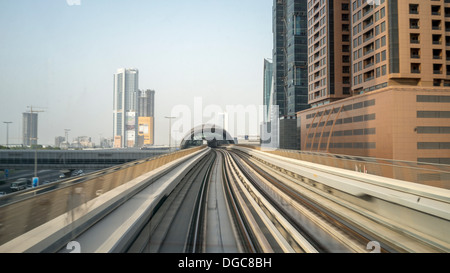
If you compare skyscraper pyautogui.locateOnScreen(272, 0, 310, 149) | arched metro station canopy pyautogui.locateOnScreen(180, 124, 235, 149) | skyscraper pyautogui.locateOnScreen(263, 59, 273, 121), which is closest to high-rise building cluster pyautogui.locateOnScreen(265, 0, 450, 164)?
skyscraper pyautogui.locateOnScreen(272, 0, 310, 149)

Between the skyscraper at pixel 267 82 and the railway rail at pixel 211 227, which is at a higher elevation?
the skyscraper at pixel 267 82

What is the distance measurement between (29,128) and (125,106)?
2918 millimetres

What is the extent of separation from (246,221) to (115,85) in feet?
15.9

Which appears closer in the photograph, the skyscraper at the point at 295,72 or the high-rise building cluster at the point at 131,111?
the high-rise building cluster at the point at 131,111

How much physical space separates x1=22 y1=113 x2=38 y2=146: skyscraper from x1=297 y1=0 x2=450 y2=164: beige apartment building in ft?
108

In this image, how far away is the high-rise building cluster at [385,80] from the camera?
29844mm

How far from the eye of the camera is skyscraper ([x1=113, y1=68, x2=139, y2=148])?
609 cm

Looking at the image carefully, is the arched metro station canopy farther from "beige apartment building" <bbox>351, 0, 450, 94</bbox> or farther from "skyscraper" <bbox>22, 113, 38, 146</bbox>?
"skyscraper" <bbox>22, 113, 38, 146</bbox>

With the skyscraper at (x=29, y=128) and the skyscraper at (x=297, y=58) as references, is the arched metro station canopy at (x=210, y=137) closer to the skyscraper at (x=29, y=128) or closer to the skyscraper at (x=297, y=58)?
the skyscraper at (x=297, y=58)

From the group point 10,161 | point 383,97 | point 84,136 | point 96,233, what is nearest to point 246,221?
point 96,233

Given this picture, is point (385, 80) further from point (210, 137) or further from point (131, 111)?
point (210, 137)

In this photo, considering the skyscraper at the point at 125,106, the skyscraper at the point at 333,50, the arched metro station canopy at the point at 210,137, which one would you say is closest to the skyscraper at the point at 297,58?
the skyscraper at the point at 333,50

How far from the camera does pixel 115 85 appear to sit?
5898 mm
